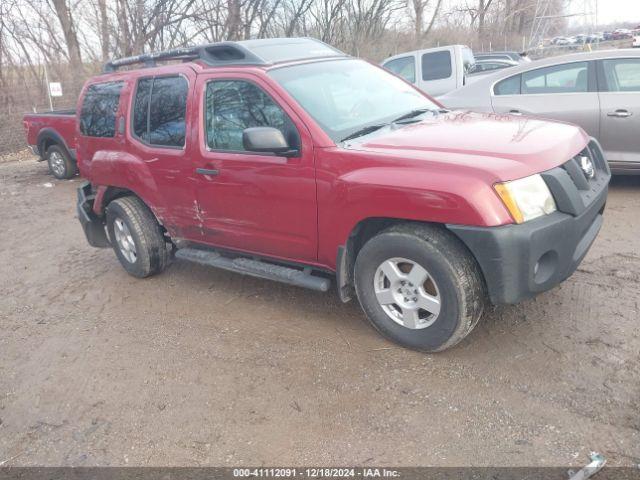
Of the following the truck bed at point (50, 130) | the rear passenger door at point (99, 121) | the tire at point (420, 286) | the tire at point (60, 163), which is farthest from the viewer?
the tire at point (60, 163)

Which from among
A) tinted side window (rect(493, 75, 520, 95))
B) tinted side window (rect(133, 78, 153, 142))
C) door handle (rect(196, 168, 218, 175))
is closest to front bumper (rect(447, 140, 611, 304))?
door handle (rect(196, 168, 218, 175))

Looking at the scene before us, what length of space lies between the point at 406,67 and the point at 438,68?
2.36 ft

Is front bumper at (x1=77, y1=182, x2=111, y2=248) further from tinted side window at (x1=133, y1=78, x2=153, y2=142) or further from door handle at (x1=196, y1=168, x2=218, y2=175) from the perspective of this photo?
door handle at (x1=196, y1=168, x2=218, y2=175)

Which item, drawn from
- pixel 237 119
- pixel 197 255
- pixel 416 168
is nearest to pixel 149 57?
pixel 237 119

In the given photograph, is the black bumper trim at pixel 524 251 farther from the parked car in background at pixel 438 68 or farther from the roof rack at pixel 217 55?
the parked car in background at pixel 438 68

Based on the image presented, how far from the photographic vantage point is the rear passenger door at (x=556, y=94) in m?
6.25

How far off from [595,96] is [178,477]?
596 centimetres

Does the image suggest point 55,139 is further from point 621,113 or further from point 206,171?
point 621,113

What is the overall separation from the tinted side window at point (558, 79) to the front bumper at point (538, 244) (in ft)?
12.4

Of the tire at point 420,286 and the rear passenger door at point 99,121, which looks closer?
the tire at point 420,286

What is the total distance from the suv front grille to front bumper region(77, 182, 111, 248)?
14.2ft

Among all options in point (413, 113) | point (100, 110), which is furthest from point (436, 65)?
point (100, 110)

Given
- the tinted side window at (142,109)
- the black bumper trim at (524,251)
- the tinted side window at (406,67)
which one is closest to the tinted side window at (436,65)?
the tinted side window at (406,67)

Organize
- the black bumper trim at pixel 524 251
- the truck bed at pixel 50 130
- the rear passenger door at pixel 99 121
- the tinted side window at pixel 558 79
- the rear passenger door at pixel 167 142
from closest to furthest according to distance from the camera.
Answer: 1. the black bumper trim at pixel 524 251
2. the rear passenger door at pixel 167 142
3. the rear passenger door at pixel 99 121
4. the tinted side window at pixel 558 79
5. the truck bed at pixel 50 130
